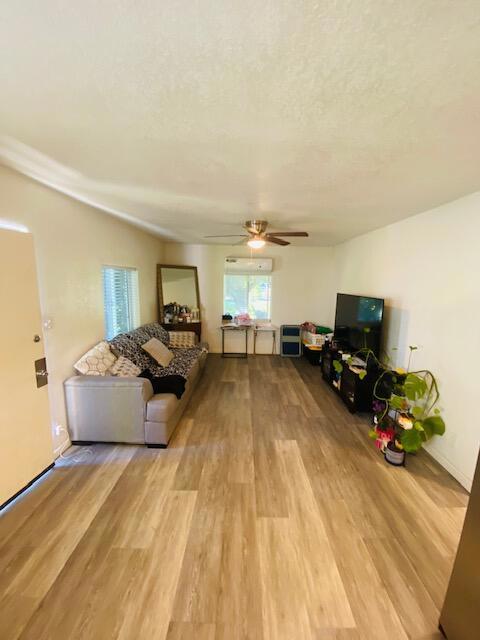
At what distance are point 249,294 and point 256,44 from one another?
4.94 m

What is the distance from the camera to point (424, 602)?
55.1 inches

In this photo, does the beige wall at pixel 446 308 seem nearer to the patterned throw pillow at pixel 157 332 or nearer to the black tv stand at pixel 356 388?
the black tv stand at pixel 356 388

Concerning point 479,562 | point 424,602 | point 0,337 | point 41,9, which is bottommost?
point 424,602

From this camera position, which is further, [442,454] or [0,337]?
[442,454]

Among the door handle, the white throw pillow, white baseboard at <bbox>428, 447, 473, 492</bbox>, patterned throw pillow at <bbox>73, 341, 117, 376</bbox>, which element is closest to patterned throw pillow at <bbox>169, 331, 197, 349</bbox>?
the white throw pillow

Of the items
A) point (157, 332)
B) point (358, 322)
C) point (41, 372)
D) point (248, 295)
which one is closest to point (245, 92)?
point (41, 372)

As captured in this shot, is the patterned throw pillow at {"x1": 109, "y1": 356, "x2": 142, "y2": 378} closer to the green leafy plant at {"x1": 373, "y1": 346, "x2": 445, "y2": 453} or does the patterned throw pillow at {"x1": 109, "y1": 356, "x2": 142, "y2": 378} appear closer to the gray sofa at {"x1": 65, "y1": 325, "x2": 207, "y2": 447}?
the gray sofa at {"x1": 65, "y1": 325, "x2": 207, "y2": 447}

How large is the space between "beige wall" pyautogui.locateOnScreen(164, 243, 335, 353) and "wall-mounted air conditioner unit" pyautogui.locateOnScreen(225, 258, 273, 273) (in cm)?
15

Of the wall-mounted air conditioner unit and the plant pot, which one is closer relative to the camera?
the plant pot

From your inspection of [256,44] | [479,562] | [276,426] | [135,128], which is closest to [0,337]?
[135,128]

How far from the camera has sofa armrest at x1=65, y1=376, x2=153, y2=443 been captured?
8.45ft

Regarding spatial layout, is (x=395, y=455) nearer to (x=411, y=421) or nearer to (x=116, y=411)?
(x=411, y=421)

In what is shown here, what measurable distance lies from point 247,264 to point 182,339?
6.57ft

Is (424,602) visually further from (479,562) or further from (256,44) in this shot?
(256,44)
